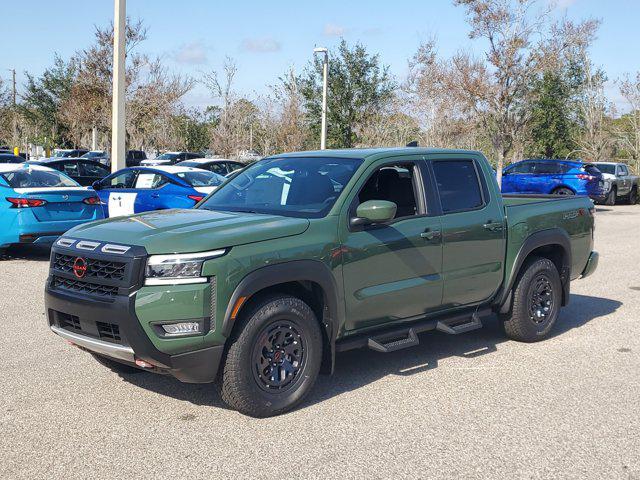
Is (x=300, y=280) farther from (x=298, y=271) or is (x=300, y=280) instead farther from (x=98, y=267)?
(x=98, y=267)

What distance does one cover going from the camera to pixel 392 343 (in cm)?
555

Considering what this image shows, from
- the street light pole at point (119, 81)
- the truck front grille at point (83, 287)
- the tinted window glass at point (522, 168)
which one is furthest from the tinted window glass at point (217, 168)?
the truck front grille at point (83, 287)

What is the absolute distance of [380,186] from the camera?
5.87 meters

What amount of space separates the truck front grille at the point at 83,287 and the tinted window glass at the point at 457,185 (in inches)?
109

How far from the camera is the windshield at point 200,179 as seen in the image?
14.0m

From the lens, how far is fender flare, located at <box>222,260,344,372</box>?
4.58 m

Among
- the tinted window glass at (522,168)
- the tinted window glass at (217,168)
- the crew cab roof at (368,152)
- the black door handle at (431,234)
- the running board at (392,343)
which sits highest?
the crew cab roof at (368,152)

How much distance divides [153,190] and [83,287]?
9150 millimetres

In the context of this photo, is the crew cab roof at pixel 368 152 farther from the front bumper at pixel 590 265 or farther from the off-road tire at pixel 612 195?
the off-road tire at pixel 612 195

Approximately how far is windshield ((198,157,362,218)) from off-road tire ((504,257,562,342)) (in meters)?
2.15

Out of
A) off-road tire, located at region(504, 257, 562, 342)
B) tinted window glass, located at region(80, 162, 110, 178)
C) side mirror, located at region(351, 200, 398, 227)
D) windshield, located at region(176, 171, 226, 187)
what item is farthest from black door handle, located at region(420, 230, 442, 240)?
tinted window glass, located at region(80, 162, 110, 178)

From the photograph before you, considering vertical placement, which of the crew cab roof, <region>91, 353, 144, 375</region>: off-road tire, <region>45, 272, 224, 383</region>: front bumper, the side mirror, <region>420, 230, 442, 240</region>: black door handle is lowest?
<region>91, 353, 144, 375</region>: off-road tire

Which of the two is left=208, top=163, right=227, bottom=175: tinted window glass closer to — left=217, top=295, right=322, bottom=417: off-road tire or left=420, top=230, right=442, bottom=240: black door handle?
left=420, top=230, right=442, bottom=240: black door handle

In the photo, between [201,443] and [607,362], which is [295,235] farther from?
[607,362]
